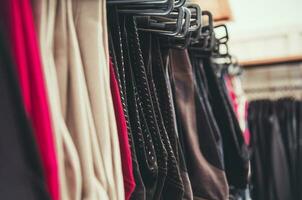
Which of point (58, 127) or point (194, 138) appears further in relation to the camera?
point (194, 138)

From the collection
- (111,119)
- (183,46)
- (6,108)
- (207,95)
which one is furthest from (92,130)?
(207,95)

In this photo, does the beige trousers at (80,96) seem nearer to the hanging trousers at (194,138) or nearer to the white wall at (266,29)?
the hanging trousers at (194,138)

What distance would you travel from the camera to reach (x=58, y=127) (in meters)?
0.34

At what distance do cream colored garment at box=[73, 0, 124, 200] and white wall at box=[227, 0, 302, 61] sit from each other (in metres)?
1.51

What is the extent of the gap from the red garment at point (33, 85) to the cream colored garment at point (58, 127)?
1.2 inches

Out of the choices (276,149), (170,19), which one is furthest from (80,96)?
(276,149)

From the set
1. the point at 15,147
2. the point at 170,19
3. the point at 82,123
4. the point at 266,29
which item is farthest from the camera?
the point at 266,29

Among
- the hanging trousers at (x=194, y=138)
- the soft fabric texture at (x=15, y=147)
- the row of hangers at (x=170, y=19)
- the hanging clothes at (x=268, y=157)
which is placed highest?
the row of hangers at (x=170, y=19)

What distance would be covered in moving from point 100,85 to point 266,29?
73.8 inches

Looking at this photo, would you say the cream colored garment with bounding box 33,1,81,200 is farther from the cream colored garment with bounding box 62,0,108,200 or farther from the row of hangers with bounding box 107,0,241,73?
the row of hangers with bounding box 107,0,241,73

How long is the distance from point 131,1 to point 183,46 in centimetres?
22

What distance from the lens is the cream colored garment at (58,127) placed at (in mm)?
339

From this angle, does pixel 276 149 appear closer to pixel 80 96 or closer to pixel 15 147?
pixel 80 96

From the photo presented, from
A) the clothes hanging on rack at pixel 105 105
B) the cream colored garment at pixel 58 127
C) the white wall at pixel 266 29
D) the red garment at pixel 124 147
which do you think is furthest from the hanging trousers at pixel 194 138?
the white wall at pixel 266 29
